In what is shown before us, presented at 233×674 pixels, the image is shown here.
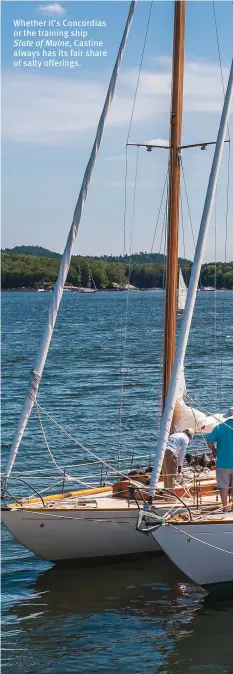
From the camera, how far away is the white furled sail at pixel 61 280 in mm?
19078

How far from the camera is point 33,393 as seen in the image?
19.2 metres

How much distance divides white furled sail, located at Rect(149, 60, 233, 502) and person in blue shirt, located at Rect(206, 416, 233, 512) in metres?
0.95

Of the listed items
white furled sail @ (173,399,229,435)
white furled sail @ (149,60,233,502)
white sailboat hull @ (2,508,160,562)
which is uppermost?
white furled sail @ (149,60,233,502)

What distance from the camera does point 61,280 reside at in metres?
19.9

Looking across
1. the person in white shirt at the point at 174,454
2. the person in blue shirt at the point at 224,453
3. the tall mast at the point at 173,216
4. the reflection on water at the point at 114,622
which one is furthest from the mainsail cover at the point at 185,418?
the reflection on water at the point at 114,622

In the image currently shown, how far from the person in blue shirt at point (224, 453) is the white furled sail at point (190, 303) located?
0.95 metres

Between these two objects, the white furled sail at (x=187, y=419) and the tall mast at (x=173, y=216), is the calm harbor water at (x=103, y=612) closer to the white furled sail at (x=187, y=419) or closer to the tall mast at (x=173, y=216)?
the white furled sail at (x=187, y=419)

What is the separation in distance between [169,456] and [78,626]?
14.0 ft

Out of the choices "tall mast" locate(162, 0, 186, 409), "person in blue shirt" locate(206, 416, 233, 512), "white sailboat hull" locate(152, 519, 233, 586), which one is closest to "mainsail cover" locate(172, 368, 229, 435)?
"tall mast" locate(162, 0, 186, 409)

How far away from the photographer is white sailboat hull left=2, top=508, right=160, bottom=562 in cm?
1895

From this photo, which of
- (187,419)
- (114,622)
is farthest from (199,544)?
(187,419)

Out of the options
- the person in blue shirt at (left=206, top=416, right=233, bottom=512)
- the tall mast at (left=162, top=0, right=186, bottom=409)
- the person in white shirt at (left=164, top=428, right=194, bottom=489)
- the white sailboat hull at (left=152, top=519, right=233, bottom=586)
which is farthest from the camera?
the tall mast at (left=162, top=0, right=186, bottom=409)

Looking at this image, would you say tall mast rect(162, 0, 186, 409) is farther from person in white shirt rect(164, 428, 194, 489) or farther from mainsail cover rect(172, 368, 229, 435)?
person in white shirt rect(164, 428, 194, 489)

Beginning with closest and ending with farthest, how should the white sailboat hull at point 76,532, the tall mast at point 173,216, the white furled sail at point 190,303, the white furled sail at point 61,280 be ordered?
the white furled sail at point 190,303
the white sailboat hull at point 76,532
the white furled sail at point 61,280
the tall mast at point 173,216
